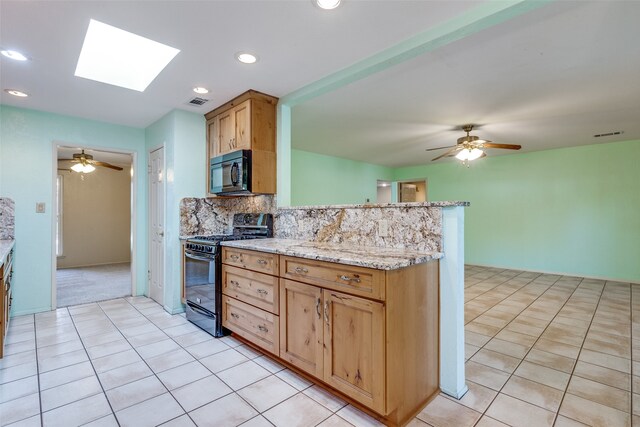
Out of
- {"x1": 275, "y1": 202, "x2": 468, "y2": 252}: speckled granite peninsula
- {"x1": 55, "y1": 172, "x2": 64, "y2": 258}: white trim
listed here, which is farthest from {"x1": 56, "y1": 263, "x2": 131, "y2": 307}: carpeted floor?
{"x1": 275, "y1": 202, "x2": 468, "y2": 252}: speckled granite peninsula

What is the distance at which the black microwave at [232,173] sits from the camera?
3033 millimetres

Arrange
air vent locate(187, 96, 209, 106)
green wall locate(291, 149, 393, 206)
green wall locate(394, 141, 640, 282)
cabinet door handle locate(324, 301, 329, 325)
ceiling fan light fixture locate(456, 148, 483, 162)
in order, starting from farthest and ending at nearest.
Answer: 1. green wall locate(291, 149, 393, 206)
2. green wall locate(394, 141, 640, 282)
3. ceiling fan light fixture locate(456, 148, 483, 162)
4. air vent locate(187, 96, 209, 106)
5. cabinet door handle locate(324, 301, 329, 325)

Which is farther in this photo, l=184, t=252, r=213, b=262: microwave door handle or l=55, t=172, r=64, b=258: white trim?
l=55, t=172, r=64, b=258: white trim

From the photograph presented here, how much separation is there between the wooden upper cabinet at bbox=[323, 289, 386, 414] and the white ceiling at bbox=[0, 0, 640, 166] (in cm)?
170

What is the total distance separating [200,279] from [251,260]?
0.85 metres

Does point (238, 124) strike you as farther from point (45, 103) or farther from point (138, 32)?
point (45, 103)

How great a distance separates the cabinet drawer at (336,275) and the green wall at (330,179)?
13.0 ft

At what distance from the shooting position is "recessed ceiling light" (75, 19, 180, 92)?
254cm

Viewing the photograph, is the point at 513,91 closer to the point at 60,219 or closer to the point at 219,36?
the point at 219,36

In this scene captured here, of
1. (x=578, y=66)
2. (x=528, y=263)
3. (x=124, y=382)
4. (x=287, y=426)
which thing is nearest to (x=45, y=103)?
(x=124, y=382)

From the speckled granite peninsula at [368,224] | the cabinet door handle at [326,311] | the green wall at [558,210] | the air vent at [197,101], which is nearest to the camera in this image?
the cabinet door handle at [326,311]

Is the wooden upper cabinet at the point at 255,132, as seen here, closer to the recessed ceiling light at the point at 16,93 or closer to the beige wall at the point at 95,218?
the recessed ceiling light at the point at 16,93

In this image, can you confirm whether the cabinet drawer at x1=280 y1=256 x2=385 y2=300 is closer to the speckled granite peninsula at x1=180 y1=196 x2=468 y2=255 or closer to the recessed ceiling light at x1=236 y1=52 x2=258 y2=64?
the speckled granite peninsula at x1=180 y1=196 x2=468 y2=255

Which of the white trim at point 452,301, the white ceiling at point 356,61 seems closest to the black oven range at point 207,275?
the white ceiling at point 356,61
